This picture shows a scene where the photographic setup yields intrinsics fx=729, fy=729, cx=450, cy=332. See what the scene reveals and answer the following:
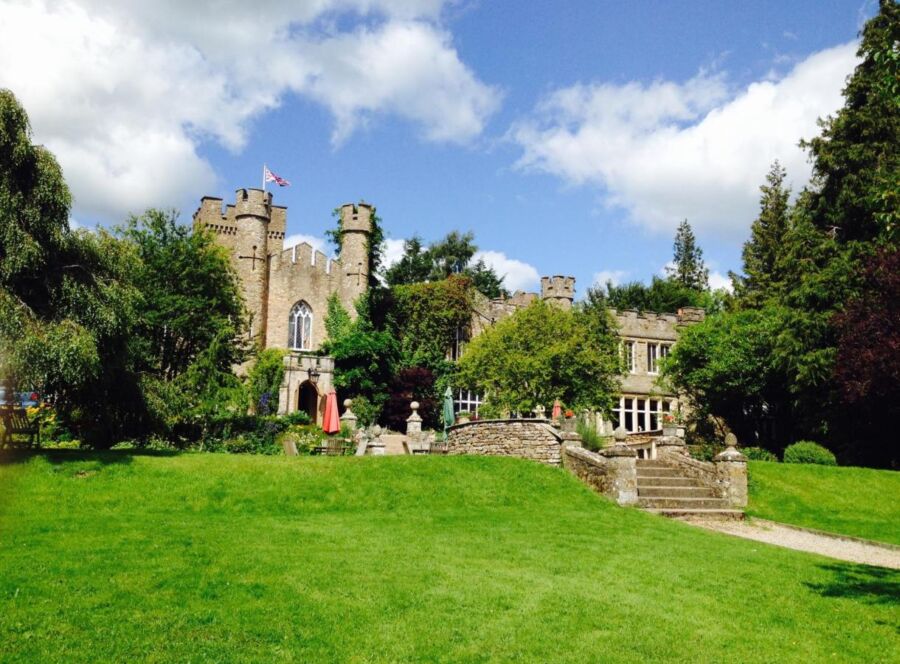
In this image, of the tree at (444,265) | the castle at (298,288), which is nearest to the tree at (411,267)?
the tree at (444,265)

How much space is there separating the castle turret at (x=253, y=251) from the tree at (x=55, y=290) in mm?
19092

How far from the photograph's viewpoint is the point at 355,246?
37.4 meters

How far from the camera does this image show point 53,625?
6305 millimetres

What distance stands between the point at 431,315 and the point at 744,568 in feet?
92.8

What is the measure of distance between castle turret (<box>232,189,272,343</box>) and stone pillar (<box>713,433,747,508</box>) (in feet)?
78.3

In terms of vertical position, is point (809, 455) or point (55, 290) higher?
point (55, 290)

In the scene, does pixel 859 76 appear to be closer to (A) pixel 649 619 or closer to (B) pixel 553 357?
(B) pixel 553 357

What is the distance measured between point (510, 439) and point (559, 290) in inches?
802

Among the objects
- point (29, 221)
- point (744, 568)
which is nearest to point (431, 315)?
point (29, 221)

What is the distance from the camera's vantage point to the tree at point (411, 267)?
5684cm

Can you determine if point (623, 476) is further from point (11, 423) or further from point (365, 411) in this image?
point (365, 411)

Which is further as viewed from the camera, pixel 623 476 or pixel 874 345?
pixel 874 345

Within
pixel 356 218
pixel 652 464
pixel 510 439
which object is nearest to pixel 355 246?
pixel 356 218

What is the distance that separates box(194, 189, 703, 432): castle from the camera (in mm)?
33750
